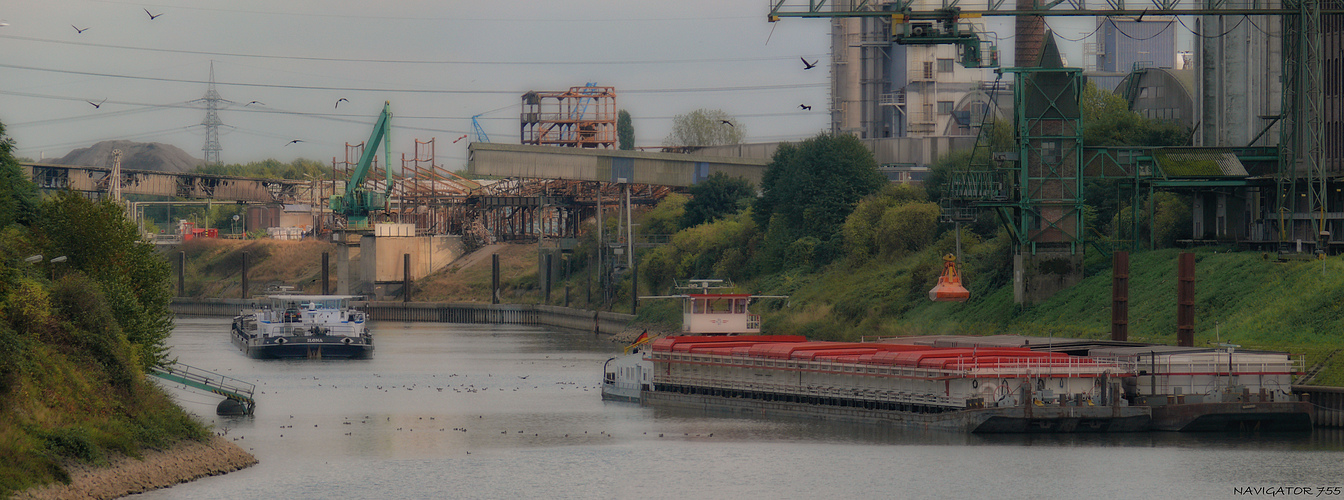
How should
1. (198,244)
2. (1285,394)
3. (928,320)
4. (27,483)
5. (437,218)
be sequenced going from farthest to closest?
(198,244) < (437,218) < (928,320) < (1285,394) < (27,483)

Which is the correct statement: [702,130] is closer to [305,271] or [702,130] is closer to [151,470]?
[305,271]

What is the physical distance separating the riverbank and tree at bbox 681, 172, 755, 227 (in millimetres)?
87152

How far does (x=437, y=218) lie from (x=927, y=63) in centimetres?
5981

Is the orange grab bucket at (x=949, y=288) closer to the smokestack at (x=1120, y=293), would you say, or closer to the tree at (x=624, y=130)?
the smokestack at (x=1120, y=293)

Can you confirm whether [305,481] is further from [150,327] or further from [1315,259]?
[1315,259]

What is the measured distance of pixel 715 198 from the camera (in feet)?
437

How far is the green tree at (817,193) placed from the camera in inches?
4286

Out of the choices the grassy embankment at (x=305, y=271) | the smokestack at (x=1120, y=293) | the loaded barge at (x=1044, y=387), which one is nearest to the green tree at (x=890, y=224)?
the smokestack at (x=1120, y=293)

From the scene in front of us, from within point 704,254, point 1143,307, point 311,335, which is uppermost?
point 704,254

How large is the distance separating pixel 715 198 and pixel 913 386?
77.7 meters

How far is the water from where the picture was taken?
4269 centimetres

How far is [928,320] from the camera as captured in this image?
268ft

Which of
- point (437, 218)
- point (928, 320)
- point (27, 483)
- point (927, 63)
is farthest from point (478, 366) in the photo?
point (437, 218)

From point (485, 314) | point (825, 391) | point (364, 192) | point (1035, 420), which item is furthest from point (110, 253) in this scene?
point (364, 192)
